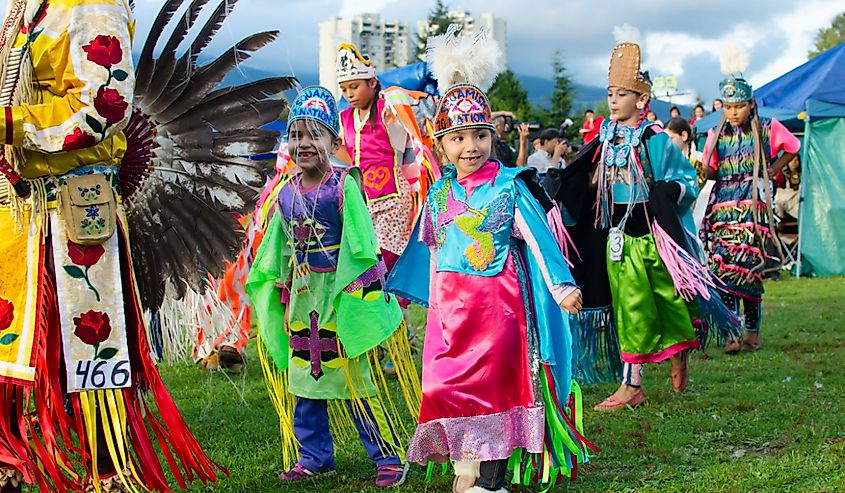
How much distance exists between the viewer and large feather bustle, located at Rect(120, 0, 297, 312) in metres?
3.55

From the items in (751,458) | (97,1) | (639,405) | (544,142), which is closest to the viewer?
(97,1)

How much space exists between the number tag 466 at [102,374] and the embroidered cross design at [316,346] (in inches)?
35.1

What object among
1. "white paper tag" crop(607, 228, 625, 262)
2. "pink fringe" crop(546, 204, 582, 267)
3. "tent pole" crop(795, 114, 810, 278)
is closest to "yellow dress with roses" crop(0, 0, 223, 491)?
"pink fringe" crop(546, 204, 582, 267)

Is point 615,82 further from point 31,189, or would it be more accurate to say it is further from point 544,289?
point 31,189

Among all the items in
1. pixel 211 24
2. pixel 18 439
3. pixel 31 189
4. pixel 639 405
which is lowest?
pixel 639 405

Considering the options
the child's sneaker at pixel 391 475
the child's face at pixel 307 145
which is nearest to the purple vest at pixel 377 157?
the child's face at pixel 307 145

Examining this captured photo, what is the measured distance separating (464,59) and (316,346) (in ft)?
4.33

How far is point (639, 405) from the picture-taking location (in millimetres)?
5148

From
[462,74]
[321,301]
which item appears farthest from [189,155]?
[462,74]

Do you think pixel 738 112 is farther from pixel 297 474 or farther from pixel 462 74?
pixel 297 474

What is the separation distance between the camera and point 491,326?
354 cm

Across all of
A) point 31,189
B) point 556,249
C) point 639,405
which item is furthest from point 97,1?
point 639,405

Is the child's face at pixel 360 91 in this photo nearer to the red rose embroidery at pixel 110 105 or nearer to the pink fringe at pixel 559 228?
the pink fringe at pixel 559 228

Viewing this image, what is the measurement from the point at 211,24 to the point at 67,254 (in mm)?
1051
